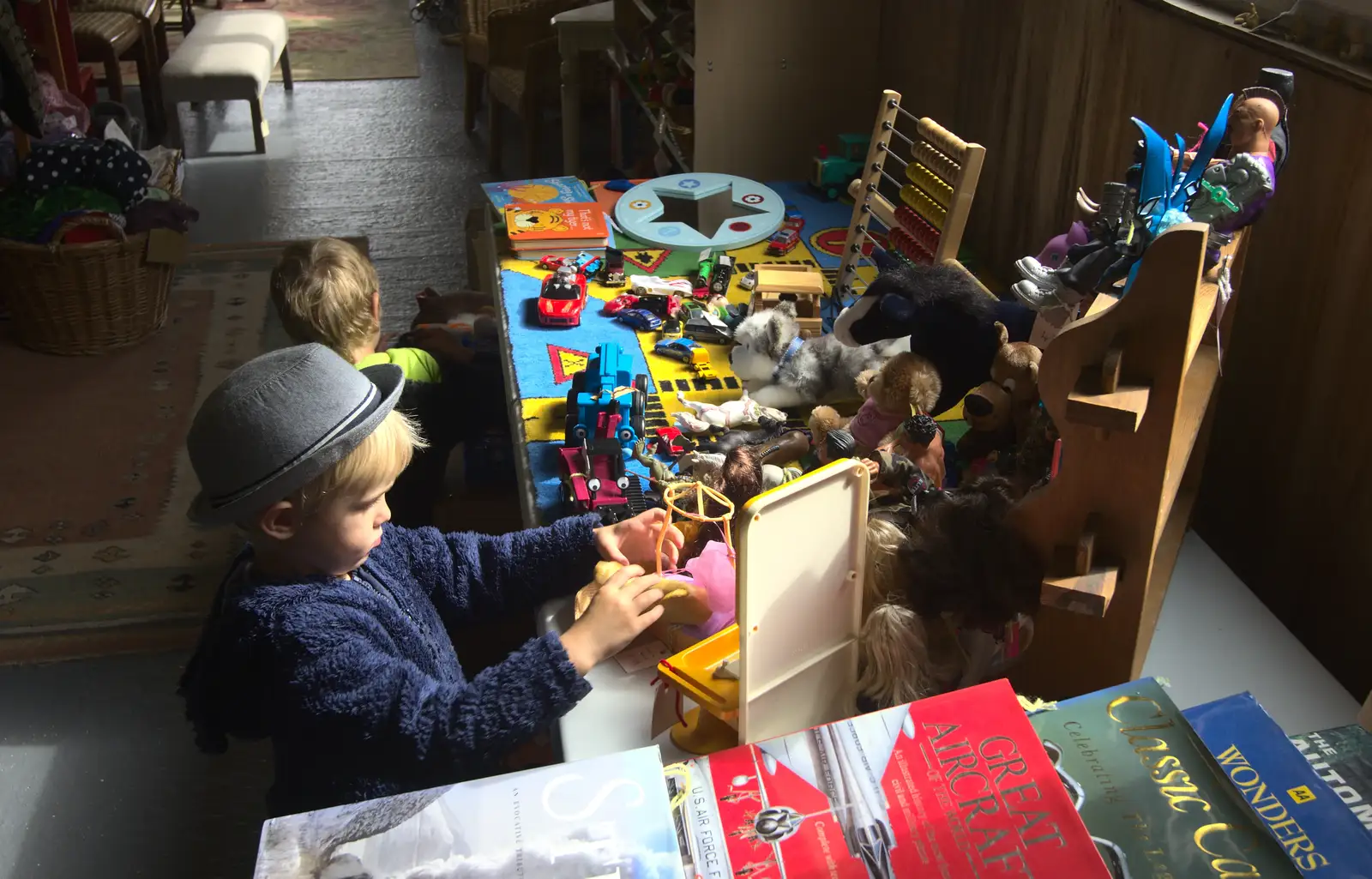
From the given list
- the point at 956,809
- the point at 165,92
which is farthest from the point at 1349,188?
the point at 165,92

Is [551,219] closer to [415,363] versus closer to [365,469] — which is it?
[415,363]

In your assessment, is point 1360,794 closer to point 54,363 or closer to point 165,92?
point 54,363

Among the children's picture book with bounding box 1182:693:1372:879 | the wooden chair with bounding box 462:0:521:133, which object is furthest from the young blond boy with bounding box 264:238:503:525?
the wooden chair with bounding box 462:0:521:133

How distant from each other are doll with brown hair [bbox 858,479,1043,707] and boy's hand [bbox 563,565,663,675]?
203 millimetres

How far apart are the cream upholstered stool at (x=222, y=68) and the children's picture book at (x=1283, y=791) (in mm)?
4082

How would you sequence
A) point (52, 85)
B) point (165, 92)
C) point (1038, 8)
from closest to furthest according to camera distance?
→ point (1038, 8) < point (52, 85) < point (165, 92)

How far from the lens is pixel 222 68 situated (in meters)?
4.07

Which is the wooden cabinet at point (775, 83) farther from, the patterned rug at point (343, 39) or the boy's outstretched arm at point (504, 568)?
the patterned rug at point (343, 39)

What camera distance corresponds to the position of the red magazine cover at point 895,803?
755 millimetres

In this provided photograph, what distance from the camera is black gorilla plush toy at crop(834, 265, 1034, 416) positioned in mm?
1339

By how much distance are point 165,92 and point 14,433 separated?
6.57 ft

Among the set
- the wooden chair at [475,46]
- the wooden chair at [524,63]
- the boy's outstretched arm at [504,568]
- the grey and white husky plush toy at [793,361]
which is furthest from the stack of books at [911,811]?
the wooden chair at [475,46]

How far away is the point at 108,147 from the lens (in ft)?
9.09

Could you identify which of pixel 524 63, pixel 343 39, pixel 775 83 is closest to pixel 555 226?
pixel 775 83
